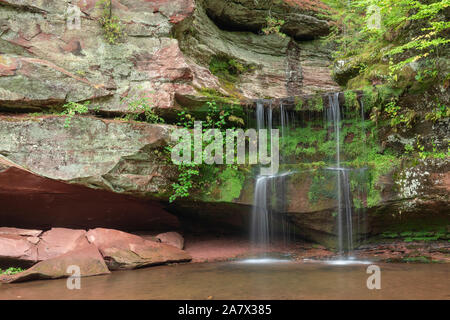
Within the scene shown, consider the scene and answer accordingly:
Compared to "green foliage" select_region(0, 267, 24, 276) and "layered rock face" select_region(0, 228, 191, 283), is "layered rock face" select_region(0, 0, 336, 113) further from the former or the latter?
"green foliage" select_region(0, 267, 24, 276)

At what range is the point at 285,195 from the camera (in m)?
8.23

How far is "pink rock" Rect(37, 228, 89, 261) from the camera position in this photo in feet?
22.0

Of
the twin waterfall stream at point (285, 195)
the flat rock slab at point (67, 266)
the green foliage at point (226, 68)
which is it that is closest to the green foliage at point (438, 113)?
the twin waterfall stream at point (285, 195)

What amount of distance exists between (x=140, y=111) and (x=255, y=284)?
5.30 metres

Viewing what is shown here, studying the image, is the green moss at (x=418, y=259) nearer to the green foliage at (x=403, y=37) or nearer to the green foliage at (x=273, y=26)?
the green foliage at (x=403, y=37)

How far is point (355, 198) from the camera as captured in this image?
7875 mm

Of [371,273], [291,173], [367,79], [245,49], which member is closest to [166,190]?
[291,173]

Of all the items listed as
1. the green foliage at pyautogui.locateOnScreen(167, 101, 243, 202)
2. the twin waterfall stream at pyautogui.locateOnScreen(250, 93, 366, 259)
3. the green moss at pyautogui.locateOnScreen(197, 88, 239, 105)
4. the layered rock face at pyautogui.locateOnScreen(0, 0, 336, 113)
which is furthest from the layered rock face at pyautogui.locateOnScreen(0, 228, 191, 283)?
the green moss at pyautogui.locateOnScreen(197, 88, 239, 105)

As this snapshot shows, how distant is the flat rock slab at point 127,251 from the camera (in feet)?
22.3

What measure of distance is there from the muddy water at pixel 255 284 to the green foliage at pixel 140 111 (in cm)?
384

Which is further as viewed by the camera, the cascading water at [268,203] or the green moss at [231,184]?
the green moss at [231,184]

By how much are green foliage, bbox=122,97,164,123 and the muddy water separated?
3.84m

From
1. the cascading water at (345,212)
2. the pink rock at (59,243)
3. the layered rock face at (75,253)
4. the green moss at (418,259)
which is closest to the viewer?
the layered rock face at (75,253)

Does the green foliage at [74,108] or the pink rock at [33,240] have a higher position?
the green foliage at [74,108]
